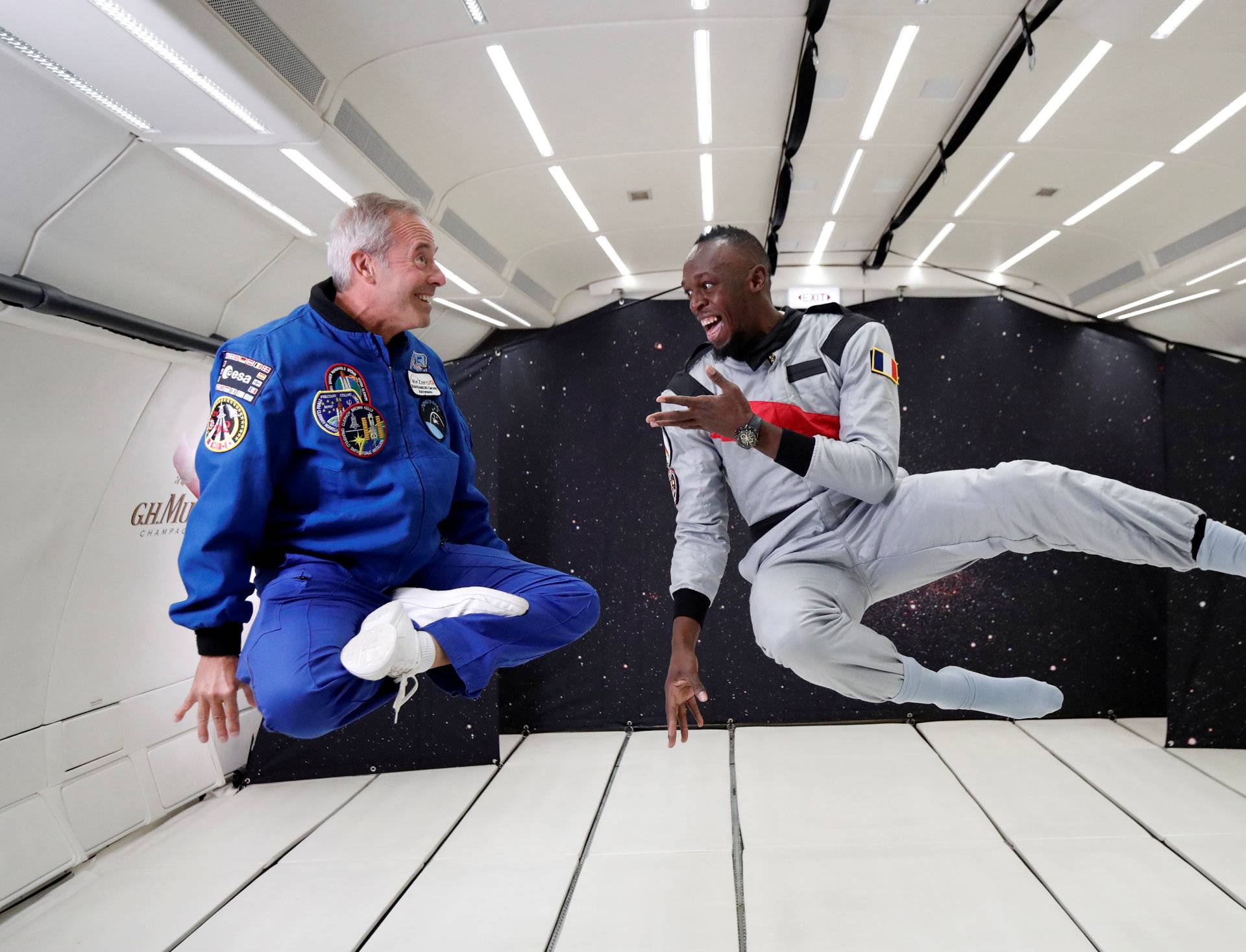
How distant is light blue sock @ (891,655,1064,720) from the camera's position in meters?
2.24

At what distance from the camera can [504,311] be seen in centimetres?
595

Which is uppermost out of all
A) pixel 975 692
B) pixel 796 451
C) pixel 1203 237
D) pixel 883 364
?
pixel 1203 237

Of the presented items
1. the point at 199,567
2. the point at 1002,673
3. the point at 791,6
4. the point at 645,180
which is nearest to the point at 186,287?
the point at 645,180

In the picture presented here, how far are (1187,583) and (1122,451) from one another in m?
1.07

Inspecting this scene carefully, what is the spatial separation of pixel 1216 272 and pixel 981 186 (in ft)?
4.93

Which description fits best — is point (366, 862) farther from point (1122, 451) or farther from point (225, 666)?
point (1122, 451)

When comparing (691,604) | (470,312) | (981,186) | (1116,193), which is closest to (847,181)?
(981,186)

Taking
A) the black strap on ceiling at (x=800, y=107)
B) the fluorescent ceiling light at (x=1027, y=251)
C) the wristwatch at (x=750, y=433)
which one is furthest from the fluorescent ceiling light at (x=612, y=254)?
the wristwatch at (x=750, y=433)

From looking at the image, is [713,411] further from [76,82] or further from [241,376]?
[76,82]

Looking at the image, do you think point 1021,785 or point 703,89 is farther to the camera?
point 1021,785

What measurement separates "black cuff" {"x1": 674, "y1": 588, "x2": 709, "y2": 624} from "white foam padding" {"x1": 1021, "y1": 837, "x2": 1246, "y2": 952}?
7.34 feet

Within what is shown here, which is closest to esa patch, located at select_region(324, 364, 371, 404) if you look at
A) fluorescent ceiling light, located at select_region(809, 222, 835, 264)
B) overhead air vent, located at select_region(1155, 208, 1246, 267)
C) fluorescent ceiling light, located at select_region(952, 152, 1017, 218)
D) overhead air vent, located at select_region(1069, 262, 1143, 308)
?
fluorescent ceiling light, located at select_region(952, 152, 1017, 218)

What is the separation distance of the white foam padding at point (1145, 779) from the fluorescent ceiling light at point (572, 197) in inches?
169

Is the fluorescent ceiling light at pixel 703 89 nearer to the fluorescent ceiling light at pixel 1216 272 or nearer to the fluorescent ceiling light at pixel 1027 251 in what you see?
the fluorescent ceiling light at pixel 1027 251
